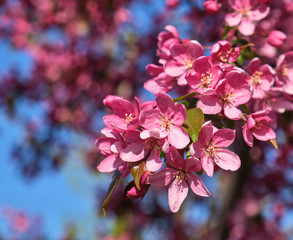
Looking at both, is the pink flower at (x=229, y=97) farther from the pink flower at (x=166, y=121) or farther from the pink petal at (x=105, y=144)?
the pink petal at (x=105, y=144)

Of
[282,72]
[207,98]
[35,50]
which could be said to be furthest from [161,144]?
[35,50]

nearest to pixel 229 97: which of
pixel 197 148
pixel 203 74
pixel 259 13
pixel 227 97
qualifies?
pixel 227 97

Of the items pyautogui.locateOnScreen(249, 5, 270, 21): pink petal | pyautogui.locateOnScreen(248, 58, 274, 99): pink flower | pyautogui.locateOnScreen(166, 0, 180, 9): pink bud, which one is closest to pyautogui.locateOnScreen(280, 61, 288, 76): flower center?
pyautogui.locateOnScreen(248, 58, 274, 99): pink flower

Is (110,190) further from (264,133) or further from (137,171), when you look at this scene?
(264,133)

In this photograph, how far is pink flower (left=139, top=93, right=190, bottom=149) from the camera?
1013 mm

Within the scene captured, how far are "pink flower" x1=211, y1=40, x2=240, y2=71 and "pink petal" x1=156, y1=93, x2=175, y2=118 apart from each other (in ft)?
0.94

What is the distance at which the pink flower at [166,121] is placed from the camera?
1.01 meters

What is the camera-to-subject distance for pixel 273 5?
2604 millimetres

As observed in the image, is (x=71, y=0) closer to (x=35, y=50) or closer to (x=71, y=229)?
(x=35, y=50)

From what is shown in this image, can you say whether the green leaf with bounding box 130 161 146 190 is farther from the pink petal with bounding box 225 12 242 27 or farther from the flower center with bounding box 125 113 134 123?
the pink petal with bounding box 225 12 242 27

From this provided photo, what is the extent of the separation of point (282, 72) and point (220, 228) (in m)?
2.92

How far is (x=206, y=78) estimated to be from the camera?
46.5 inches

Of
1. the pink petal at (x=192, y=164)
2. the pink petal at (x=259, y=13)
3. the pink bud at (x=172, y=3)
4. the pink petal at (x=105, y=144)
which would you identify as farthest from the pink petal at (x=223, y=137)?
the pink bud at (x=172, y=3)

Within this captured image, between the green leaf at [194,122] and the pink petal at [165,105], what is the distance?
0.18 ft
